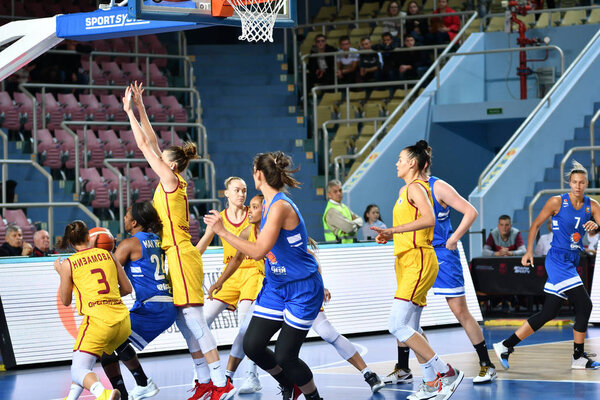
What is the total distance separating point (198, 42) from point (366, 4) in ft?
14.0

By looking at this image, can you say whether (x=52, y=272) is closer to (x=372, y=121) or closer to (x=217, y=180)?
(x=217, y=180)

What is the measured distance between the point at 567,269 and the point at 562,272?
0.06 metres

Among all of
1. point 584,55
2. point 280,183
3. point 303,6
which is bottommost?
point 280,183

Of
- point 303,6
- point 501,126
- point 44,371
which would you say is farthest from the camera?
point 303,6

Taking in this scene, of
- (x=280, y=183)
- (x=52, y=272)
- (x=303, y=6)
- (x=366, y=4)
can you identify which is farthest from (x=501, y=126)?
(x=280, y=183)

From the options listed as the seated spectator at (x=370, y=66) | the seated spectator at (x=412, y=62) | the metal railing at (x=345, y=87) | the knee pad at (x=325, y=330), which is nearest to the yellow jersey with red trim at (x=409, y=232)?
the knee pad at (x=325, y=330)

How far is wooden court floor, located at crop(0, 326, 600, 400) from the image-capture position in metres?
8.99

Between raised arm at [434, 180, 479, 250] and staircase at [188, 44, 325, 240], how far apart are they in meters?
9.87

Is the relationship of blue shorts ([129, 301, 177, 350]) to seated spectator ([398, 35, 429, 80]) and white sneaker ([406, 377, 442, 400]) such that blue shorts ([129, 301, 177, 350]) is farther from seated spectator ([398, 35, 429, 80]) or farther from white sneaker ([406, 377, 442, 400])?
seated spectator ([398, 35, 429, 80])

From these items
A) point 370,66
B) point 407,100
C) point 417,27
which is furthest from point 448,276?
point 417,27

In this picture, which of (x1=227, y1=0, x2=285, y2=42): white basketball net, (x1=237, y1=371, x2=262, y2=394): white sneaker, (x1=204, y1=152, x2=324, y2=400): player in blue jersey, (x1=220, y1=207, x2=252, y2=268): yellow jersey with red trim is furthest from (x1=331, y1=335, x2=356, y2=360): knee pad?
(x1=227, y1=0, x2=285, y2=42): white basketball net

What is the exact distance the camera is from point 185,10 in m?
9.59

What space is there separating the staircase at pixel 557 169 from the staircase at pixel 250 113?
3545mm

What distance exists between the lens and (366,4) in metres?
24.3
